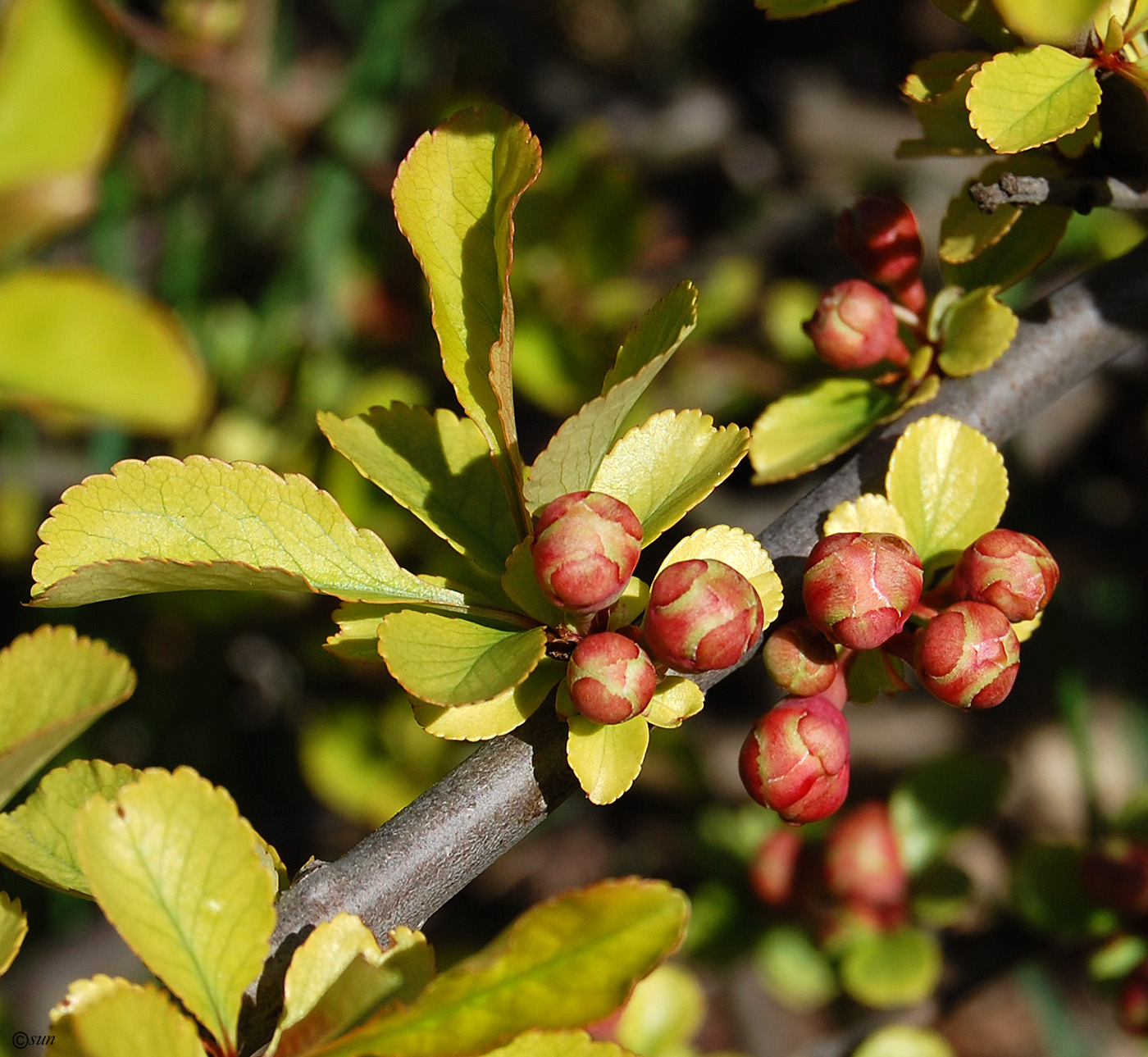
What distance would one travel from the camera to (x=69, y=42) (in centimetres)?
67

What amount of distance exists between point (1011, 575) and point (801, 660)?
0.37ft

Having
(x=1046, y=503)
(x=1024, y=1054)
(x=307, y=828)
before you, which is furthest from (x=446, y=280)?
(x=1024, y=1054)

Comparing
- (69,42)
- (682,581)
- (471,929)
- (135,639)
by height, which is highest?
(69,42)

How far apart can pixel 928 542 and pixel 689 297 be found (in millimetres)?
221

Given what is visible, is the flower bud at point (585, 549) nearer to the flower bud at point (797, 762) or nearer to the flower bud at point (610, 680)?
the flower bud at point (610, 680)

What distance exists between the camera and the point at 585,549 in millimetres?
459

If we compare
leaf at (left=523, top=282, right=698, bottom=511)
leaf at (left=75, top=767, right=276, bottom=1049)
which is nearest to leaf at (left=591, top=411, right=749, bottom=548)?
leaf at (left=523, top=282, right=698, bottom=511)

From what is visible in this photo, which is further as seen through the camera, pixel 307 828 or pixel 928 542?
pixel 307 828

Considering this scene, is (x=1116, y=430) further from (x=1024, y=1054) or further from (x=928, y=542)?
(x=928, y=542)

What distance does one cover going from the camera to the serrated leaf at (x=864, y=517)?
1.86ft

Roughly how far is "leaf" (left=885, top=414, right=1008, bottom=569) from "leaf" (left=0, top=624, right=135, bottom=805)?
41 centimetres

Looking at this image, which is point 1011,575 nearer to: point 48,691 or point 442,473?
point 442,473

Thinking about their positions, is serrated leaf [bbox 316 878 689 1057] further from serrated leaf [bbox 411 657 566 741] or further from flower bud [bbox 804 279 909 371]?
flower bud [bbox 804 279 909 371]

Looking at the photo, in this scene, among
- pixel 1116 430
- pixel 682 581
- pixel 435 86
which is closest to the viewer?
pixel 682 581
